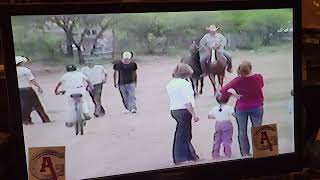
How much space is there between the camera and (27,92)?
126 cm

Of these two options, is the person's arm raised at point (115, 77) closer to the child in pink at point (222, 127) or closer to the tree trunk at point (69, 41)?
the tree trunk at point (69, 41)

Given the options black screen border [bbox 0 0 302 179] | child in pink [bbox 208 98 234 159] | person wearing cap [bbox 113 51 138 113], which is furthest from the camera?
child in pink [bbox 208 98 234 159]

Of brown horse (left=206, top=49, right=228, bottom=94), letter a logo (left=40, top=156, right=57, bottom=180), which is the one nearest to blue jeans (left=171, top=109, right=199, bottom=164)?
brown horse (left=206, top=49, right=228, bottom=94)

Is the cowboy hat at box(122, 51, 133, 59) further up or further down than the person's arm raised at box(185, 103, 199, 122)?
further up

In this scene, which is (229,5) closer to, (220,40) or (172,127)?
(220,40)

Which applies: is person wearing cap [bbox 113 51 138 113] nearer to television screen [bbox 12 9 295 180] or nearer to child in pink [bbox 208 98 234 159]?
television screen [bbox 12 9 295 180]

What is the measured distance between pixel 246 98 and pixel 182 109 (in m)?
0.21

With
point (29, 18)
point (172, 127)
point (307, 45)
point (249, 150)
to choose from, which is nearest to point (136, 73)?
point (172, 127)

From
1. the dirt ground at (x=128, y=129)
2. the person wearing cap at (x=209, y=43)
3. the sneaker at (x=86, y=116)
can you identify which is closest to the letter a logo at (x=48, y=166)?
the dirt ground at (x=128, y=129)

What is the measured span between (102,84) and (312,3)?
2.77 feet

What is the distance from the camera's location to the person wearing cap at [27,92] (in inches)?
49.2

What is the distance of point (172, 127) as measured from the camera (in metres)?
1.40

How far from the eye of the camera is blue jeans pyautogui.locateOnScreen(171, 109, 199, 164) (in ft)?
4.60

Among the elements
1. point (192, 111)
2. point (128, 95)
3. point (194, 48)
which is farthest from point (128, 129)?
point (194, 48)
